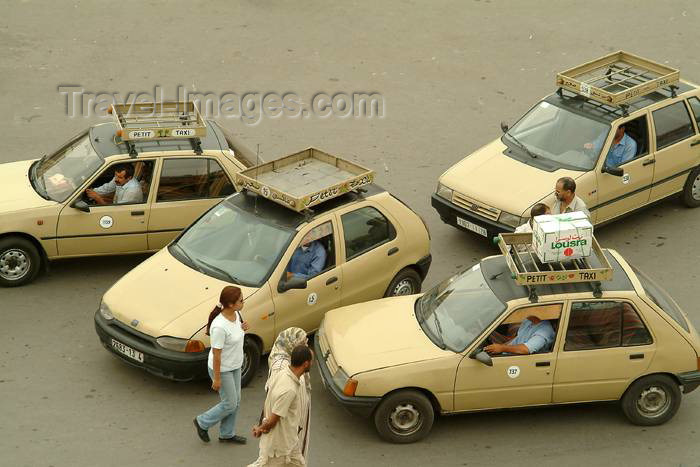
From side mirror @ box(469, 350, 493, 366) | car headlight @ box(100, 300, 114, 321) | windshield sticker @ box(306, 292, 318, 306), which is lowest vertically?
car headlight @ box(100, 300, 114, 321)

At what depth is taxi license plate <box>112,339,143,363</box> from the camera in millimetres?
11102

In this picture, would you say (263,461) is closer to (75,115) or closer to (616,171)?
(616,171)

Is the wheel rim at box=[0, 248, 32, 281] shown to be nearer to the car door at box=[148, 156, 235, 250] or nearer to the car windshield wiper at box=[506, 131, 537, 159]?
the car door at box=[148, 156, 235, 250]

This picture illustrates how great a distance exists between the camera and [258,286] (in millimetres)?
11453

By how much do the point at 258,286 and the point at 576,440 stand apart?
3.34m

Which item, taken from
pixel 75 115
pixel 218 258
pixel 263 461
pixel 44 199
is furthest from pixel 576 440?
pixel 75 115

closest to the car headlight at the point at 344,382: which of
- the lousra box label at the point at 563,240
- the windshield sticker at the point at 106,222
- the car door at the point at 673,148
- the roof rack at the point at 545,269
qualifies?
the roof rack at the point at 545,269

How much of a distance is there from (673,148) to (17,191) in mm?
7970

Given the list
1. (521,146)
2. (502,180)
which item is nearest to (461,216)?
(502,180)

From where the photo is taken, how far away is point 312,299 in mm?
11820

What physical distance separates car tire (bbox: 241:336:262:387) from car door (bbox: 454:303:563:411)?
208cm

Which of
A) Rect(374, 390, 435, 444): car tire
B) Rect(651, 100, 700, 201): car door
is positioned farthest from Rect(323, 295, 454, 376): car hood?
Rect(651, 100, 700, 201): car door

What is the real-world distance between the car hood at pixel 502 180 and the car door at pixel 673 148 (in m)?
1.29

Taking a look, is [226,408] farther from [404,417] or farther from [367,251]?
[367,251]
